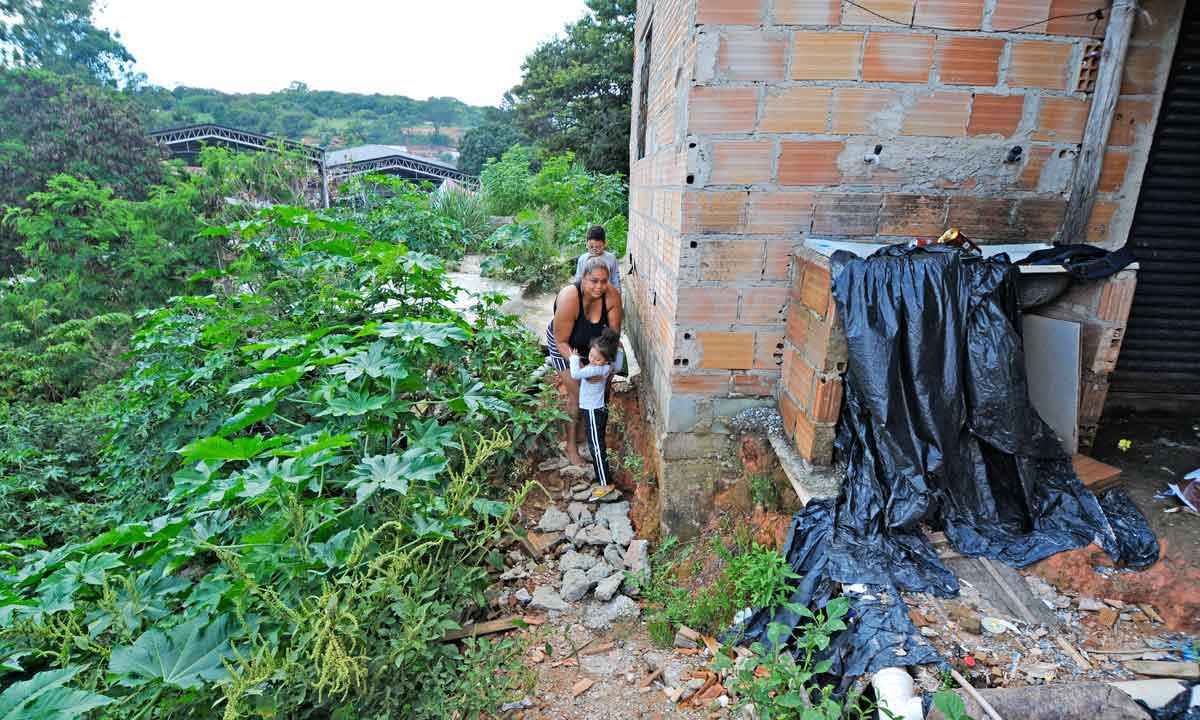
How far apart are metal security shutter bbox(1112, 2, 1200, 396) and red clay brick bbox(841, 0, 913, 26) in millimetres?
1782

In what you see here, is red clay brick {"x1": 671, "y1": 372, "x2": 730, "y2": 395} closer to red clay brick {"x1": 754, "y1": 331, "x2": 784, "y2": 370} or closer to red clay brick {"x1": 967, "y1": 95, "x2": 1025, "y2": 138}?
red clay brick {"x1": 754, "y1": 331, "x2": 784, "y2": 370}

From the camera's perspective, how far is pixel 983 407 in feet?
8.06

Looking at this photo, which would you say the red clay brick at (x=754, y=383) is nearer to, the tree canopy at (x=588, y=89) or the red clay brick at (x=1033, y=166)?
the red clay brick at (x=1033, y=166)

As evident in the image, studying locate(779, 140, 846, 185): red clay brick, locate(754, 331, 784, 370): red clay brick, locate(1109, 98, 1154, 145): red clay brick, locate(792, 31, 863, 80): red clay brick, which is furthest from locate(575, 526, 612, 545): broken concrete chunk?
locate(1109, 98, 1154, 145): red clay brick

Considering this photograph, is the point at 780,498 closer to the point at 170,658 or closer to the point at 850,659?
the point at 850,659

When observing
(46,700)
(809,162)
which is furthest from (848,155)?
(46,700)

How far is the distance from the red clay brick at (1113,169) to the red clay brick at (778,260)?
64.4 inches

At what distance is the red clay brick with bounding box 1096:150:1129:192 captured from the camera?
3143 millimetres

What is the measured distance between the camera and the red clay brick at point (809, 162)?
9.98 ft

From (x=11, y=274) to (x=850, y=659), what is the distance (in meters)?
15.4

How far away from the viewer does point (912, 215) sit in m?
3.15

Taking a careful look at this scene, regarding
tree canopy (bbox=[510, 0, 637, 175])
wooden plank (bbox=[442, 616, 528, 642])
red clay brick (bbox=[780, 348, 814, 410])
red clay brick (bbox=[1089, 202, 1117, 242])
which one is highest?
tree canopy (bbox=[510, 0, 637, 175])

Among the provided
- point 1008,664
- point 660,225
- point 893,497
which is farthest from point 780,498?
point 660,225

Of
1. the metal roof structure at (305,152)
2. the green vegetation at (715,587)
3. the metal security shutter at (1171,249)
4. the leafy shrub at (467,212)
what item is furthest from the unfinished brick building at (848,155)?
the metal roof structure at (305,152)
